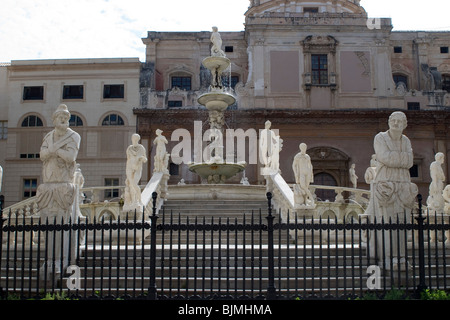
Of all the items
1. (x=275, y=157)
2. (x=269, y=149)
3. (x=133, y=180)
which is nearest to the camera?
(x=133, y=180)

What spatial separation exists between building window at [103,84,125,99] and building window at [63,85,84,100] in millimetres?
1558

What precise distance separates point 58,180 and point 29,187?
27.3 m

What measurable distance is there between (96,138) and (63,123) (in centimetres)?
2634

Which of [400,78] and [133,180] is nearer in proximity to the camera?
[133,180]

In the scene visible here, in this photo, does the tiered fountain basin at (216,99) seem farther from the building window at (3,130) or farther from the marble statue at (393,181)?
the building window at (3,130)

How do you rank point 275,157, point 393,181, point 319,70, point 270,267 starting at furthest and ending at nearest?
point 319,70
point 275,157
point 393,181
point 270,267

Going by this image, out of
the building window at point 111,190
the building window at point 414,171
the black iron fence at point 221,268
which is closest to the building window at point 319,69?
the building window at point 414,171

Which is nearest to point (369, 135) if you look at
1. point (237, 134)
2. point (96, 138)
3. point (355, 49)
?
point (355, 49)

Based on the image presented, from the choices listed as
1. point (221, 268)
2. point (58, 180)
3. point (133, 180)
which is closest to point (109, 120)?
point (133, 180)

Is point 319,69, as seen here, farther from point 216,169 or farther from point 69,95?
point 216,169

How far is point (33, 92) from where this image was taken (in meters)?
36.1

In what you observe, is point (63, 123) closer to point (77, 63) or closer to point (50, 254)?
point (50, 254)


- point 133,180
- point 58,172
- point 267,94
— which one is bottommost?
point 58,172

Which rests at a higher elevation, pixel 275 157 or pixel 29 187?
pixel 29 187
